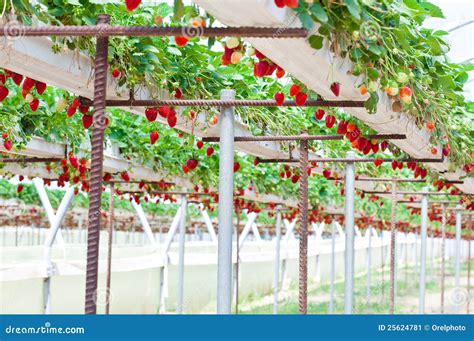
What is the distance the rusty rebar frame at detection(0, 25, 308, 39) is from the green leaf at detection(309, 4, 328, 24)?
0.10 meters

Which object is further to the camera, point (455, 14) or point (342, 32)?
point (455, 14)

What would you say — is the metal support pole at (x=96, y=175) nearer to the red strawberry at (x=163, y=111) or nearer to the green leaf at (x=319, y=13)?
the green leaf at (x=319, y=13)

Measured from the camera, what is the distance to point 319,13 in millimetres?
2826

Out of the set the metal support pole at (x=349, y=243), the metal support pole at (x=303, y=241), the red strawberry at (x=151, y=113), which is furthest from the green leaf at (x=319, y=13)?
the metal support pole at (x=349, y=243)

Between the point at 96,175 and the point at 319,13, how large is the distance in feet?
3.35

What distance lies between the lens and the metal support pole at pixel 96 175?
2.91 m

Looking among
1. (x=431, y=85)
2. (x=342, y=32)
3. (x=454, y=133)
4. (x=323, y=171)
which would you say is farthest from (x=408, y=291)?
(x=342, y=32)

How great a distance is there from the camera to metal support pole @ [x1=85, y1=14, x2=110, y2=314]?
9.54 ft

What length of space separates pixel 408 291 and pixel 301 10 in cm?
2360

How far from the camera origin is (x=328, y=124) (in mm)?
5312

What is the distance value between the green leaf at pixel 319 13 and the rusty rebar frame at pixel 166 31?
0.33ft

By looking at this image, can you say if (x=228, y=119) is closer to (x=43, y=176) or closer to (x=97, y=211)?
(x=97, y=211)

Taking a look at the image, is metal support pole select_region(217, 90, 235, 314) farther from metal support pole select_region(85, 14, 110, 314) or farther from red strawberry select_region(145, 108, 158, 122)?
metal support pole select_region(85, 14, 110, 314)

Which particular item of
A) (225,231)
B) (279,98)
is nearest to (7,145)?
(225,231)
